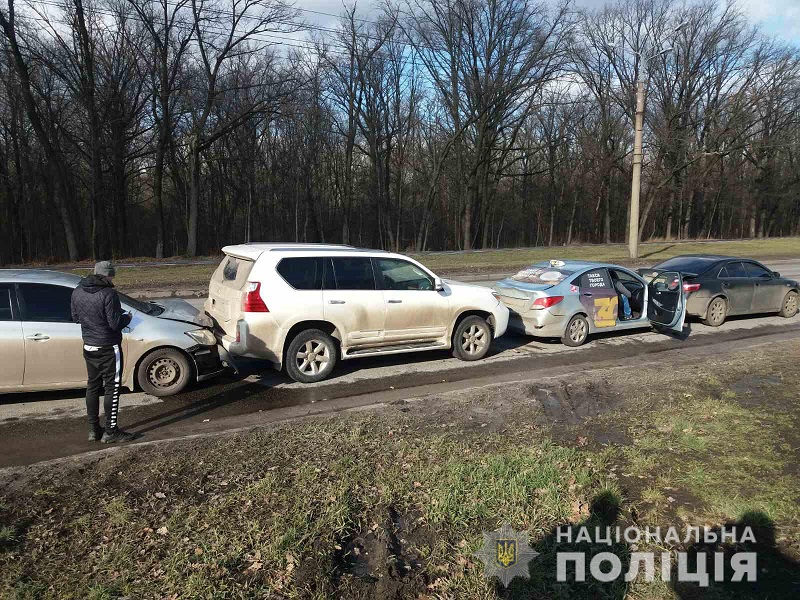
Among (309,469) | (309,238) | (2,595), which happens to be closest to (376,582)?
(309,469)

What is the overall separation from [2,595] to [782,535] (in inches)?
193

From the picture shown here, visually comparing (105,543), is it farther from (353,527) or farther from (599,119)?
(599,119)

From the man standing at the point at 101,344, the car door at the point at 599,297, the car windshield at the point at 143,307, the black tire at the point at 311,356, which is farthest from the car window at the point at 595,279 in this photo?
the man standing at the point at 101,344

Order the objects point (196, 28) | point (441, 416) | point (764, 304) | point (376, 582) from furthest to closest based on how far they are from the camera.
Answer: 1. point (196, 28)
2. point (764, 304)
3. point (441, 416)
4. point (376, 582)

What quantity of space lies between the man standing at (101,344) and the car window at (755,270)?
13024mm

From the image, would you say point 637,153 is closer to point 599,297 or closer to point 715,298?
point 715,298

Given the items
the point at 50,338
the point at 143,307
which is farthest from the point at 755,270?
the point at 50,338

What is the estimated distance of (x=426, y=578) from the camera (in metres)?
3.40

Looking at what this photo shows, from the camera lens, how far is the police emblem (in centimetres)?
344

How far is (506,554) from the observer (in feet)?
11.9

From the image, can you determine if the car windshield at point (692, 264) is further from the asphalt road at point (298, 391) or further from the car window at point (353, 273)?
the car window at point (353, 273)

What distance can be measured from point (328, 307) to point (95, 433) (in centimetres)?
322

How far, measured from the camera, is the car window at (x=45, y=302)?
645cm

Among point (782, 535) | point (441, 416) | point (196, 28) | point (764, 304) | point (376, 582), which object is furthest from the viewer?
point (196, 28)
